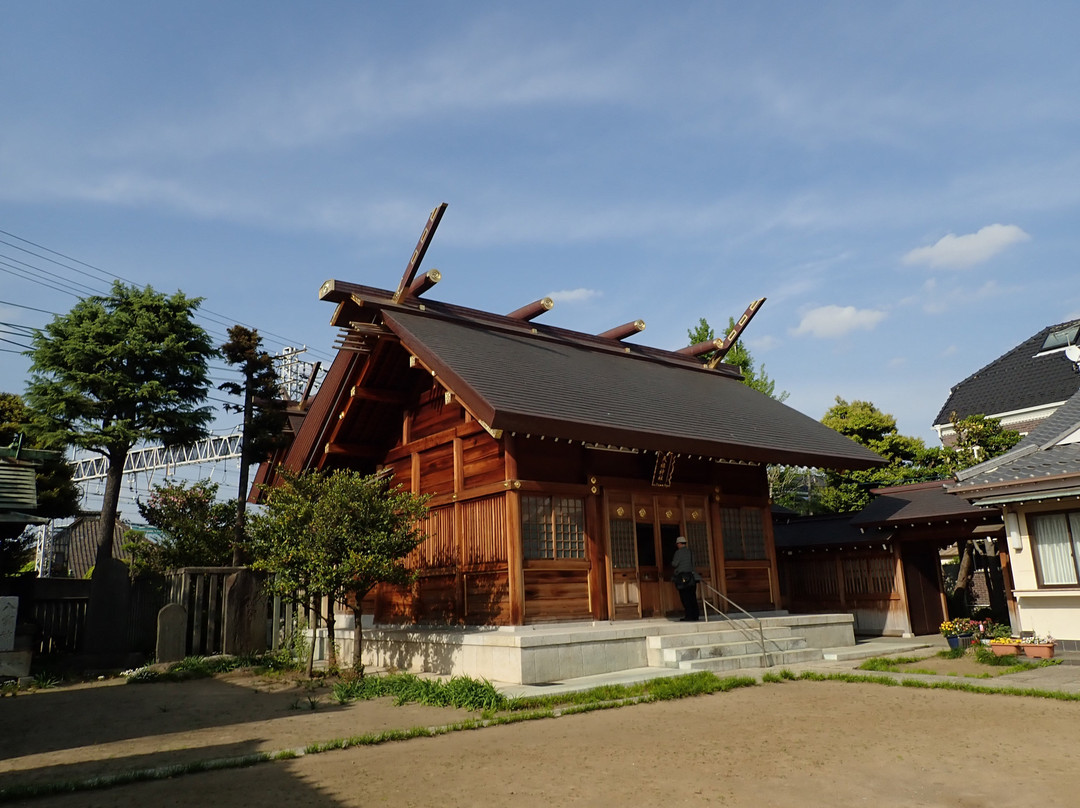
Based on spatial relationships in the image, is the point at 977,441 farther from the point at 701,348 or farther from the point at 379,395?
the point at 379,395

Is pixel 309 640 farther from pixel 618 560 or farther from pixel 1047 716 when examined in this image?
pixel 1047 716

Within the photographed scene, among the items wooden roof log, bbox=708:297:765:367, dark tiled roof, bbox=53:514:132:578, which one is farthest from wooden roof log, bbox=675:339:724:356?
dark tiled roof, bbox=53:514:132:578

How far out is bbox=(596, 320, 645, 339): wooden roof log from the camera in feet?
57.7

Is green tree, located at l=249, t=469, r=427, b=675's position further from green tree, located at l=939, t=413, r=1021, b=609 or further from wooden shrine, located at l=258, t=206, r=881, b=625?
green tree, located at l=939, t=413, r=1021, b=609

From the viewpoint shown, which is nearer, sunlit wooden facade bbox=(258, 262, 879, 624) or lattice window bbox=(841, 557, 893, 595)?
sunlit wooden facade bbox=(258, 262, 879, 624)

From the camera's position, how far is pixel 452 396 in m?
12.4

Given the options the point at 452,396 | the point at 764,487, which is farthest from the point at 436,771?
the point at 764,487

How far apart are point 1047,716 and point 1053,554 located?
5.43 metres

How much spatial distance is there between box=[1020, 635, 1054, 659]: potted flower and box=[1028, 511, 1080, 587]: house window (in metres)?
0.86

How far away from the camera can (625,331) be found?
58.8 ft

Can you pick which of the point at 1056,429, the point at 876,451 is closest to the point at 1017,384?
the point at 876,451

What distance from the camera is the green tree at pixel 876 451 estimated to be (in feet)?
76.4

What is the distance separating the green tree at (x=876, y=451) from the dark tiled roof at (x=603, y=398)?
6938 millimetres

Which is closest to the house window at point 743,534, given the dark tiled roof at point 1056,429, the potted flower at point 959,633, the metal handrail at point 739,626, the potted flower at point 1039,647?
the metal handrail at point 739,626
